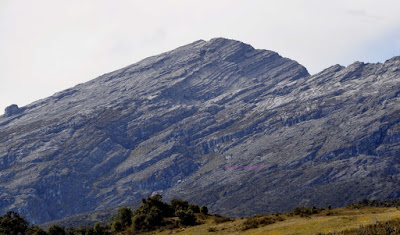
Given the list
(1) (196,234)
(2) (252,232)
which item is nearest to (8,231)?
(1) (196,234)

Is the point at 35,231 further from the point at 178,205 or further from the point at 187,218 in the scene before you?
the point at 187,218

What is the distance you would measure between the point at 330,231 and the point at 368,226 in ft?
13.8

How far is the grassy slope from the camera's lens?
206ft

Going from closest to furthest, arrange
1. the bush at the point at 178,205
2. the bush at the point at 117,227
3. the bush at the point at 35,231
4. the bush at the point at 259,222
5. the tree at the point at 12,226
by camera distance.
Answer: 1. the bush at the point at 259,222
2. the bush at the point at 178,205
3. the bush at the point at 117,227
4. the bush at the point at 35,231
5. the tree at the point at 12,226

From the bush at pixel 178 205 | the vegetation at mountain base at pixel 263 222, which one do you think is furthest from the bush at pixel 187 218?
the bush at pixel 178 205

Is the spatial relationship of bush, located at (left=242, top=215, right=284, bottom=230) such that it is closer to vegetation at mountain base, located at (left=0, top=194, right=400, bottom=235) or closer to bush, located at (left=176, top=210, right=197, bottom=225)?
vegetation at mountain base, located at (left=0, top=194, right=400, bottom=235)

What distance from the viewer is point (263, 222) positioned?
245 feet

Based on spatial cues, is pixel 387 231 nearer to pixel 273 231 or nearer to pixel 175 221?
pixel 273 231

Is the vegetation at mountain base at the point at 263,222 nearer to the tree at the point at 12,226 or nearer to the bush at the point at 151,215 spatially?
the bush at the point at 151,215

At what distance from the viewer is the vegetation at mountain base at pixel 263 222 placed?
61.3 m

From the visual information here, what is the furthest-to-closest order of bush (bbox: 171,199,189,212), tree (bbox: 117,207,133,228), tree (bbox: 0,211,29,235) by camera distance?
1. tree (bbox: 0,211,29,235)
2. tree (bbox: 117,207,133,228)
3. bush (bbox: 171,199,189,212)

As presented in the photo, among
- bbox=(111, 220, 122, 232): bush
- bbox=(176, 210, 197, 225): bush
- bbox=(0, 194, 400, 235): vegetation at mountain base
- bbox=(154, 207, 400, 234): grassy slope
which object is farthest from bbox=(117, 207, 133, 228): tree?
bbox=(154, 207, 400, 234): grassy slope

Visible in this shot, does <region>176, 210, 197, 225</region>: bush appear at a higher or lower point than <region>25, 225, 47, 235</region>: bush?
lower

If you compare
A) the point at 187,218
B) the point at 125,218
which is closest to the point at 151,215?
the point at 187,218
